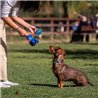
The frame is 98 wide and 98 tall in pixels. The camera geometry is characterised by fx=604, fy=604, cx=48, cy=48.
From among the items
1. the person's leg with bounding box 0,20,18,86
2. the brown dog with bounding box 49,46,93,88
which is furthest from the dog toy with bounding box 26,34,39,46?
the person's leg with bounding box 0,20,18,86

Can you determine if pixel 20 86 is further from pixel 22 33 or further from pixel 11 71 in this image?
pixel 11 71

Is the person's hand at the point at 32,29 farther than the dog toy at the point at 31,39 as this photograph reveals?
Yes

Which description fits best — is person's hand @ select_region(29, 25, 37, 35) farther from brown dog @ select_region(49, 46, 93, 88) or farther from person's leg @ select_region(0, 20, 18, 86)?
person's leg @ select_region(0, 20, 18, 86)

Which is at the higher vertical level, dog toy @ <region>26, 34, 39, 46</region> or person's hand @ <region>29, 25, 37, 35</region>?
person's hand @ <region>29, 25, 37, 35</region>

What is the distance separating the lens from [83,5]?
151 feet

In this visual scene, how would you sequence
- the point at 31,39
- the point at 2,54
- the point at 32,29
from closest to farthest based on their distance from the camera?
the point at 31,39
the point at 32,29
the point at 2,54

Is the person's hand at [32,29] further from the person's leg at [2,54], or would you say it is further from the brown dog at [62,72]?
the person's leg at [2,54]

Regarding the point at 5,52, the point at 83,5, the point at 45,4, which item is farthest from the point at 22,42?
the point at 5,52

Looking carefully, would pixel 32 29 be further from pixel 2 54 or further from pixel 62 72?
pixel 62 72

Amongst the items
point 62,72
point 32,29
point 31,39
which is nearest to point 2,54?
point 32,29

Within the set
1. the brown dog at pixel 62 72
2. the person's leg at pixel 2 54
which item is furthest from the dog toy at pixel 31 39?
the person's leg at pixel 2 54

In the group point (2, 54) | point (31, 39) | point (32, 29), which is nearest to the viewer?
point (31, 39)

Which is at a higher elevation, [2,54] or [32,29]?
[32,29]

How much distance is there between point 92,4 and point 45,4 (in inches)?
258
